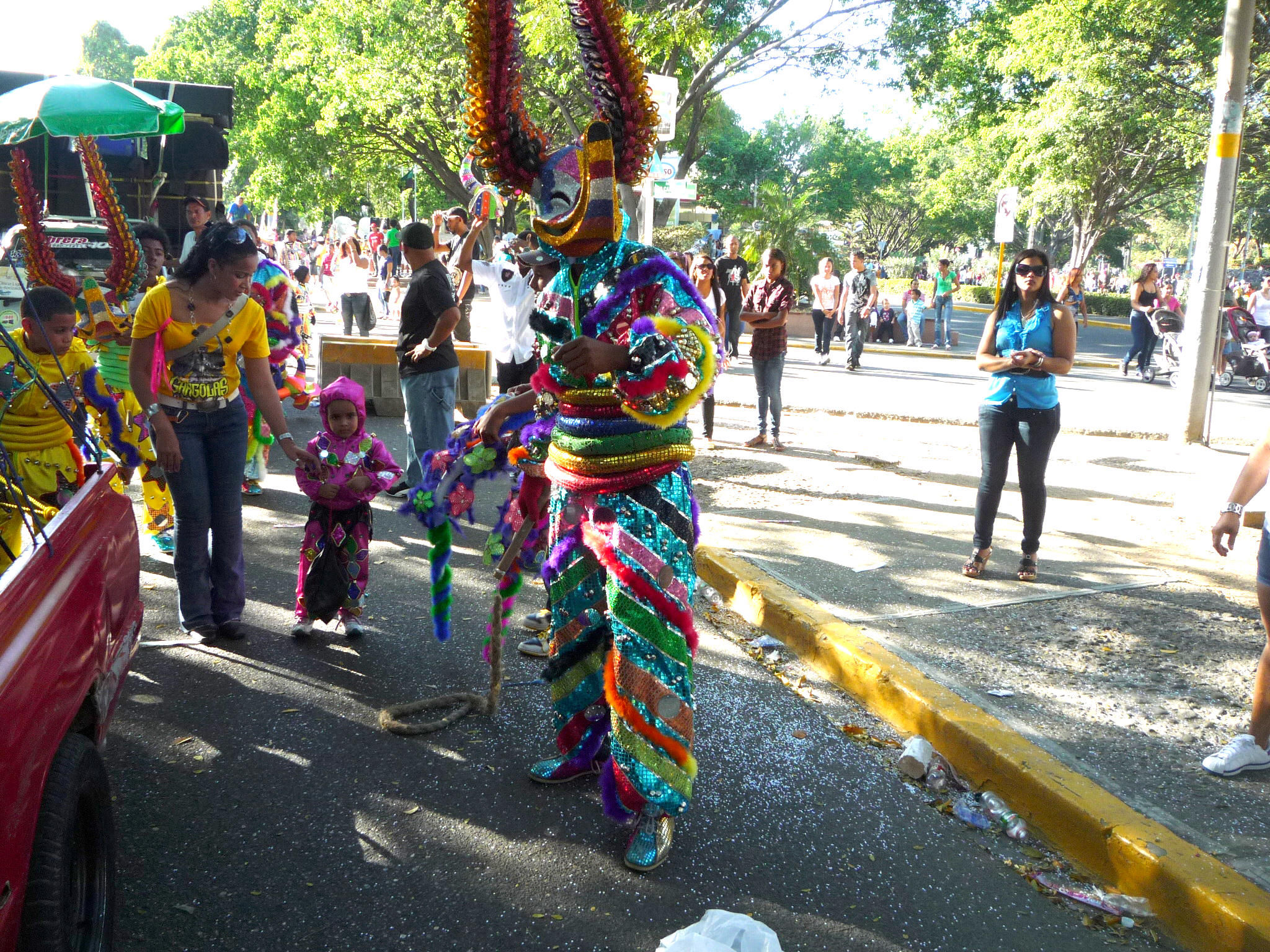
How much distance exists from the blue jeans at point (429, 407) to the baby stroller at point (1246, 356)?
14.6m

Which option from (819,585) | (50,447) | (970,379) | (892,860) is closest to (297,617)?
(50,447)

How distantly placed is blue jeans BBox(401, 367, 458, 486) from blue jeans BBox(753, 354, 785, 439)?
11.6 feet

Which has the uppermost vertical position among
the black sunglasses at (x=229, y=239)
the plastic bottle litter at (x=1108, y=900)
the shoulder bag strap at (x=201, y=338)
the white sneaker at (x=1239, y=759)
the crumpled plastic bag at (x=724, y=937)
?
the black sunglasses at (x=229, y=239)

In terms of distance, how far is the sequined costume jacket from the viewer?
3.35 m

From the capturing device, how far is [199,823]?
3.54 meters

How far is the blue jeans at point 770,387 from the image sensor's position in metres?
9.89

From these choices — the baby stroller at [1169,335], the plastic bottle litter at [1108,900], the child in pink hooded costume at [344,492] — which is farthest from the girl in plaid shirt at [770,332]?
the baby stroller at [1169,335]

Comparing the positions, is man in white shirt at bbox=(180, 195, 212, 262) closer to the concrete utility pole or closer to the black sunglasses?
the black sunglasses

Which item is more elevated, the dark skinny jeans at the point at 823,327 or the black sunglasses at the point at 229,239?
the black sunglasses at the point at 229,239

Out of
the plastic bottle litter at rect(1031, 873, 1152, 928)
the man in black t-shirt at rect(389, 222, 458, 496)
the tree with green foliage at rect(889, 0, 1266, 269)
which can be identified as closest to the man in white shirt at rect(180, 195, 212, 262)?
the man in black t-shirt at rect(389, 222, 458, 496)

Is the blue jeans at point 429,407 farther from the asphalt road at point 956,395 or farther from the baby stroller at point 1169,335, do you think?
the baby stroller at point 1169,335

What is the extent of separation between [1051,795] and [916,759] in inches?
21.1

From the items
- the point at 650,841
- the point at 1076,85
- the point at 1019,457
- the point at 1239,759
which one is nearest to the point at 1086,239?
the point at 1076,85

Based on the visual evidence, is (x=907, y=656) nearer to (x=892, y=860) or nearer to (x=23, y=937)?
(x=892, y=860)
